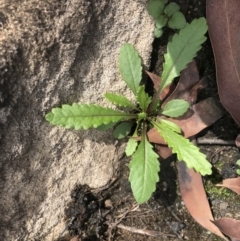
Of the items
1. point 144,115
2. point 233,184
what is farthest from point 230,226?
point 144,115

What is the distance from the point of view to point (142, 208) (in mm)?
2033

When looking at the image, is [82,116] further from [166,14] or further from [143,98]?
[166,14]

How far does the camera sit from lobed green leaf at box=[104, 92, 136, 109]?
5.86 feet

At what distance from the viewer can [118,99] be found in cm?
181

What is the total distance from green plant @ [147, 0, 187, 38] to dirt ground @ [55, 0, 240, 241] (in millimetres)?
94

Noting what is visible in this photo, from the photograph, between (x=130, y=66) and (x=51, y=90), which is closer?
(x=51, y=90)

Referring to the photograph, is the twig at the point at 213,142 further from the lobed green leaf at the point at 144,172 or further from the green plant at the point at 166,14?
the green plant at the point at 166,14

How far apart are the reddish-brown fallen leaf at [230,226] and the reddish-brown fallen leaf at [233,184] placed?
141 millimetres

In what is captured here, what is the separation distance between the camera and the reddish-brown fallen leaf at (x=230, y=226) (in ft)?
6.30

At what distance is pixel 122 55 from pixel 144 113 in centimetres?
29

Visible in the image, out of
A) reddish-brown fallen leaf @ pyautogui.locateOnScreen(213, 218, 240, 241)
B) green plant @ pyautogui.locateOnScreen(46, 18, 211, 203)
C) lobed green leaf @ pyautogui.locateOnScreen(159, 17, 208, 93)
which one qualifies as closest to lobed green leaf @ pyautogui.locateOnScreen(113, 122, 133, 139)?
green plant @ pyautogui.locateOnScreen(46, 18, 211, 203)

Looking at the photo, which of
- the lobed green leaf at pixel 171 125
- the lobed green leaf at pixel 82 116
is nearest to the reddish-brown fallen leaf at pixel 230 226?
the lobed green leaf at pixel 171 125

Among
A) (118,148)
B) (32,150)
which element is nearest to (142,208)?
(118,148)

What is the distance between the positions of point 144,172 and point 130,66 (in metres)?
0.47
